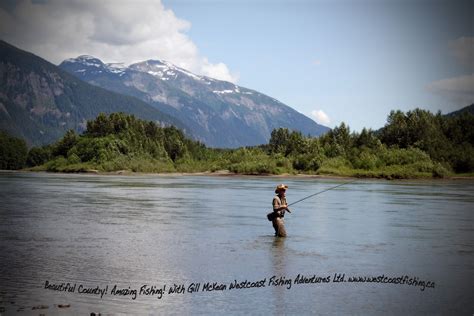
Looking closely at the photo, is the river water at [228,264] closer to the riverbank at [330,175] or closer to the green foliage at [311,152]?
the riverbank at [330,175]

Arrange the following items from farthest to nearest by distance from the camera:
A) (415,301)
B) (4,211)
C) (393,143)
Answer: (393,143)
(4,211)
(415,301)

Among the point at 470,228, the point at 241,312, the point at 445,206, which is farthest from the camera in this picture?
the point at 445,206

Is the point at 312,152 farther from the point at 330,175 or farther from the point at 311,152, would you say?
the point at 330,175

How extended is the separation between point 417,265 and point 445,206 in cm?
3248

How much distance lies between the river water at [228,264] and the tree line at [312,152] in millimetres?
104807

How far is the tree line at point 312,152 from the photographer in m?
141

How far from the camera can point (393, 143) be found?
509 ft

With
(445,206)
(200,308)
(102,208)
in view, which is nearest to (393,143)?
(445,206)

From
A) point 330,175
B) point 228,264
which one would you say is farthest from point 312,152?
point 228,264

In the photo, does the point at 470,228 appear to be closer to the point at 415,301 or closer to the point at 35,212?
the point at 415,301

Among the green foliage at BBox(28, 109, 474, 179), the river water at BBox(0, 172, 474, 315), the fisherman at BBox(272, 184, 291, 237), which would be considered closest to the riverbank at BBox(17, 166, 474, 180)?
the green foliage at BBox(28, 109, 474, 179)

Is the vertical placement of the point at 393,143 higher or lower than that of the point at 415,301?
higher

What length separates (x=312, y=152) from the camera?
6255 inches

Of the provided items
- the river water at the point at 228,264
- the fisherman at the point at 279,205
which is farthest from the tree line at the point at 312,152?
the fisherman at the point at 279,205
